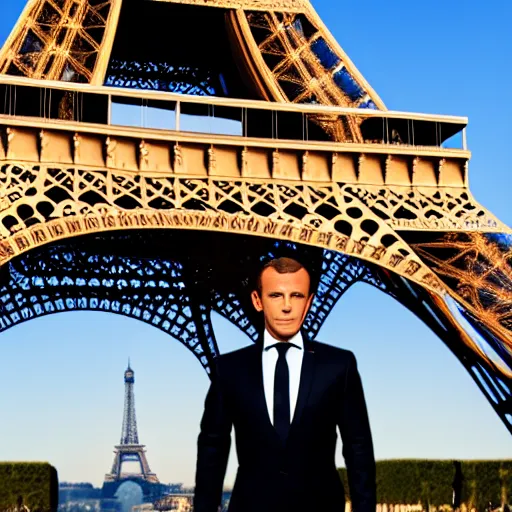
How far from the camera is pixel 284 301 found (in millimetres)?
4426

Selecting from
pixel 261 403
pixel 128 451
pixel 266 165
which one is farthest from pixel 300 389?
pixel 128 451

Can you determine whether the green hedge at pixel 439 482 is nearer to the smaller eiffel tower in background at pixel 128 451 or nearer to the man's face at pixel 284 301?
the man's face at pixel 284 301

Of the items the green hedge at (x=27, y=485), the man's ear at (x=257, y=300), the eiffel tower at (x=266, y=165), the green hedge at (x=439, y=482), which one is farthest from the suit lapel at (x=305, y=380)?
the green hedge at (x=27, y=485)

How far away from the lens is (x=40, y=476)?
25422 millimetres

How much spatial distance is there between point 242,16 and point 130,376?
2908 inches

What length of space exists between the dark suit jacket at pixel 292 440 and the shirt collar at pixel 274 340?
0.04 metres

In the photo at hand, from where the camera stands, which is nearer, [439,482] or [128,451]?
[439,482]

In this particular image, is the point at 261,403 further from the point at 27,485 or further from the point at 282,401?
the point at 27,485

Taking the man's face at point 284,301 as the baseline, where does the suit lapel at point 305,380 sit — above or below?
below

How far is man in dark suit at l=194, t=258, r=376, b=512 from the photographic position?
14.6ft

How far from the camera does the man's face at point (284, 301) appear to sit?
4.42 metres

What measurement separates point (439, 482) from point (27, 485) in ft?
30.5

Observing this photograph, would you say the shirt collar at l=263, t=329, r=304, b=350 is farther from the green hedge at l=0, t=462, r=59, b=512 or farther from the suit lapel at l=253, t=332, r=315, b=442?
the green hedge at l=0, t=462, r=59, b=512

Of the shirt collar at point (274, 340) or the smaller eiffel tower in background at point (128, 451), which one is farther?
the smaller eiffel tower in background at point (128, 451)
